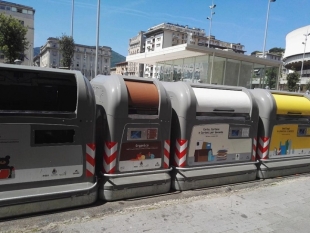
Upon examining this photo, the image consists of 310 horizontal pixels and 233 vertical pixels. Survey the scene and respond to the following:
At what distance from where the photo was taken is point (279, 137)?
18.7ft

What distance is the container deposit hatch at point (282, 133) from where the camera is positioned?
5449 mm

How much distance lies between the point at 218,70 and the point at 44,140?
54.7ft

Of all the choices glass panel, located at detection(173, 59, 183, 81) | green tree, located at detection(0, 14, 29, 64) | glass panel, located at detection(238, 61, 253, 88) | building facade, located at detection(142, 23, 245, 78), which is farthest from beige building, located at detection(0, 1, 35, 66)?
glass panel, located at detection(238, 61, 253, 88)

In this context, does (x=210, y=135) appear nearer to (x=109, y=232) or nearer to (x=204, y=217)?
(x=204, y=217)

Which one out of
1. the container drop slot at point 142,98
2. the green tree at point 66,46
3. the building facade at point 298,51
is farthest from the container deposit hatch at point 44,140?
the building facade at point 298,51

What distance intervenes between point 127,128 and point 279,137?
358cm

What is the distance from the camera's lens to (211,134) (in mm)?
4727

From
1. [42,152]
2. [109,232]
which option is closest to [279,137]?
[109,232]

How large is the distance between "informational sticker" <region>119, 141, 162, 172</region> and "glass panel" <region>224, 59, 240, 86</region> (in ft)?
50.8

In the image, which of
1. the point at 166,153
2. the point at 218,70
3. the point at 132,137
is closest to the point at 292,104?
the point at 166,153

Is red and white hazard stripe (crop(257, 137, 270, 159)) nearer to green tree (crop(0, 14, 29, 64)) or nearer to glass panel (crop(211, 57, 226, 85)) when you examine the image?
glass panel (crop(211, 57, 226, 85))

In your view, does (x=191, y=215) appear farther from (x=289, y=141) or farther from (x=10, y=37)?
(x=10, y=37)

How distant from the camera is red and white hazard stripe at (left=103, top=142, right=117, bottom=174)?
12.6 feet

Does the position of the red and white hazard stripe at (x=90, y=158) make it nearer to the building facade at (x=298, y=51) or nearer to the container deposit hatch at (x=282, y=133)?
the container deposit hatch at (x=282, y=133)
